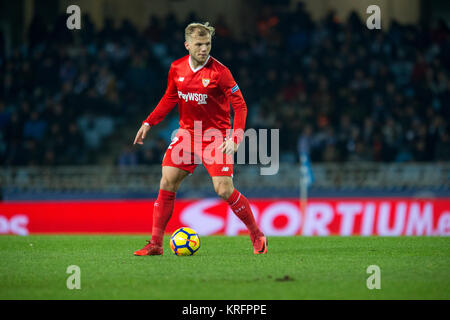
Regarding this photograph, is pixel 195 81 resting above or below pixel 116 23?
below

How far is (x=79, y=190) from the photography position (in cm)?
1708

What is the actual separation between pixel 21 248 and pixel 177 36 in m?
12.8

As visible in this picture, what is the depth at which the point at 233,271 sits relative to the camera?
6.33 metres

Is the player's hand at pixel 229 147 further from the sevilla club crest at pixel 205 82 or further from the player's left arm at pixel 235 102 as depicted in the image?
the sevilla club crest at pixel 205 82

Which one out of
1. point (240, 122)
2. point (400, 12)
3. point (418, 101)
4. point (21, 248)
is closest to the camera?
point (240, 122)

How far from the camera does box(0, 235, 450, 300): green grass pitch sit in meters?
5.35

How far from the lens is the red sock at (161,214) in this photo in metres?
7.54

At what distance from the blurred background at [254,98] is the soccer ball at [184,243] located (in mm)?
8940

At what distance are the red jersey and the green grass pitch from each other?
4.63 ft

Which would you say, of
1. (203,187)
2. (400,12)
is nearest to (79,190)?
(203,187)

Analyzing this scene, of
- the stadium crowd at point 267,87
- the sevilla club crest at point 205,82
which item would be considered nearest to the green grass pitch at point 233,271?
the sevilla club crest at point 205,82

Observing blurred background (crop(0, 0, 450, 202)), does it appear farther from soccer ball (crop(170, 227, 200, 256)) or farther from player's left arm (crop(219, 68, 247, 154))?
player's left arm (crop(219, 68, 247, 154))

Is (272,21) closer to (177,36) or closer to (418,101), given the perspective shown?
(177,36)

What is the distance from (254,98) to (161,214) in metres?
11.8
